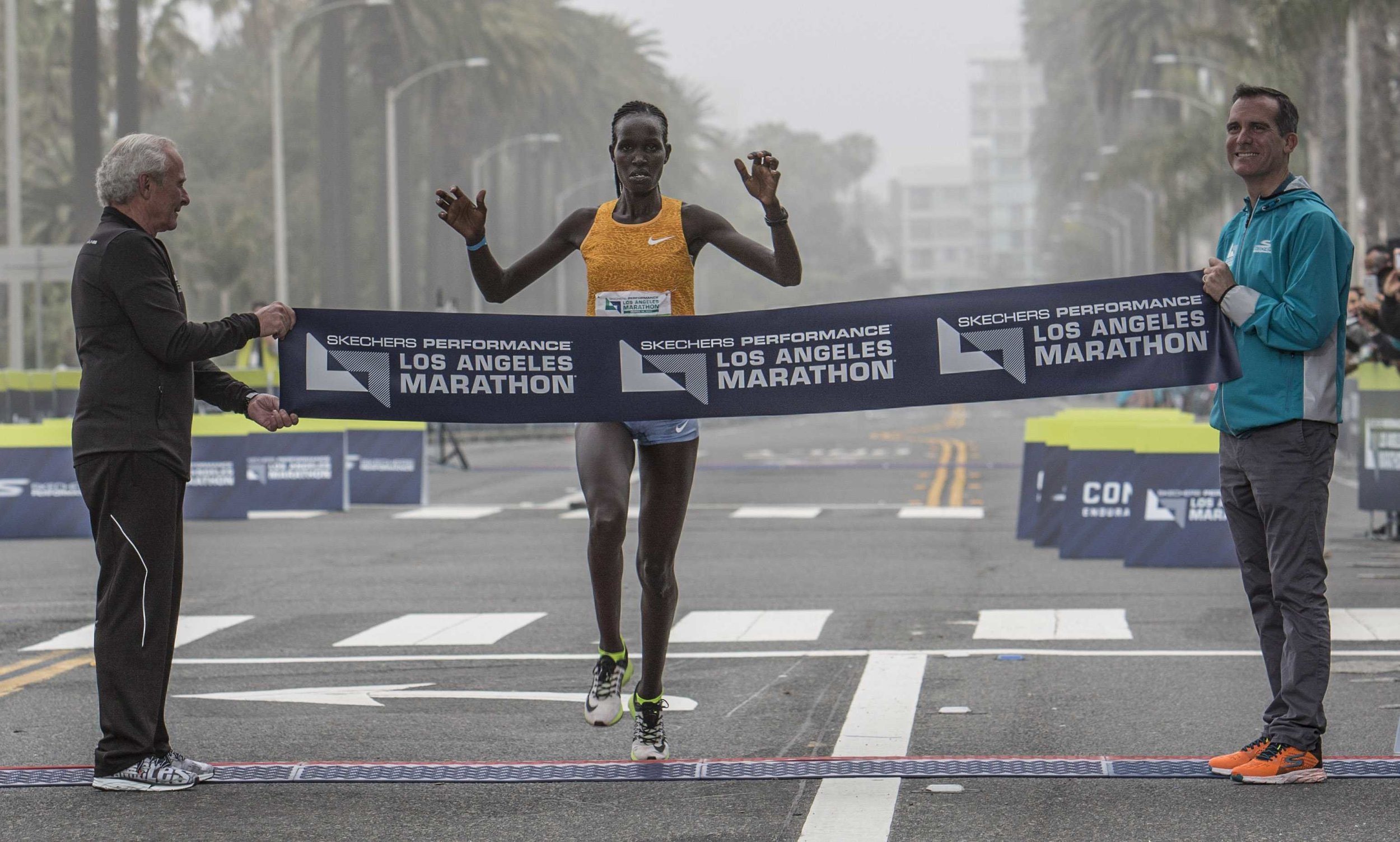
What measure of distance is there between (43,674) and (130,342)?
354 cm

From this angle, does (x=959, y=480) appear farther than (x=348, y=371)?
Yes

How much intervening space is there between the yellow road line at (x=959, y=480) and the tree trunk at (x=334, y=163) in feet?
59.7

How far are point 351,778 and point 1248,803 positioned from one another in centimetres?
282

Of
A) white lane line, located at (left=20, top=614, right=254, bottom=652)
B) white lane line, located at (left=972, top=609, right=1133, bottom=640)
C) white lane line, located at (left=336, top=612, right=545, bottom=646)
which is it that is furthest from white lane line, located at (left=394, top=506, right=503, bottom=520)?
white lane line, located at (left=972, top=609, right=1133, bottom=640)

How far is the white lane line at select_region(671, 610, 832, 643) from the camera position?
36.9 feet

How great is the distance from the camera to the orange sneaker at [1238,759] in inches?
269

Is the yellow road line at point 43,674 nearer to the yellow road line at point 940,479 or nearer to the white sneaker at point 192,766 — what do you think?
the white sneaker at point 192,766

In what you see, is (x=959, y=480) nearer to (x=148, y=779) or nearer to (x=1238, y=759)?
(x=1238, y=759)

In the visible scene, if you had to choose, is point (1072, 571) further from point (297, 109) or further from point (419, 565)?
point (297, 109)

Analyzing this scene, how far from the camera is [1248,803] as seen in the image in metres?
6.43

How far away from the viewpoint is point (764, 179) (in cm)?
680

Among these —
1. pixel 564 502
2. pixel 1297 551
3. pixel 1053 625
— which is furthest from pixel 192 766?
pixel 564 502

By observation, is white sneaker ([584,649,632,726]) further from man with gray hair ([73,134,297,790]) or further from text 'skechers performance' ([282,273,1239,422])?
man with gray hair ([73,134,297,790])

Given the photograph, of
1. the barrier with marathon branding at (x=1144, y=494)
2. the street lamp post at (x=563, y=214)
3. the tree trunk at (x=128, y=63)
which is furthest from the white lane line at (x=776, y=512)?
the street lamp post at (x=563, y=214)
